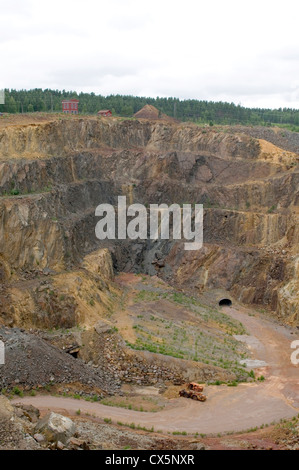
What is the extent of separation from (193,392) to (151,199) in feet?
102

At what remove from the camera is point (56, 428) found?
1978cm

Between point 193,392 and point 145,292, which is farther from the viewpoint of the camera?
point 145,292

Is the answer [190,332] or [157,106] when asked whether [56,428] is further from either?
[157,106]

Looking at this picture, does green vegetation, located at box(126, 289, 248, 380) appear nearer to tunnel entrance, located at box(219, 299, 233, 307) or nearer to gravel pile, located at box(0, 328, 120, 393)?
tunnel entrance, located at box(219, 299, 233, 307)

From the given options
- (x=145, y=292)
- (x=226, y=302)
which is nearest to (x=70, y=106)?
(x=145, y=292)

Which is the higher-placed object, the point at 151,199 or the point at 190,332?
the point at 151,199

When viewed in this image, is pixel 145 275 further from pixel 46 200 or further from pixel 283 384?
pixel 283 384

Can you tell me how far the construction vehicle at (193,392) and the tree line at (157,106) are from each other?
201 feet

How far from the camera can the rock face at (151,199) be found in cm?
4159

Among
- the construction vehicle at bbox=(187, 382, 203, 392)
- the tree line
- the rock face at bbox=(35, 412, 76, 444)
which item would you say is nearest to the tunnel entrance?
the construction vehicle at bbox=(187, 382, 203, 392)

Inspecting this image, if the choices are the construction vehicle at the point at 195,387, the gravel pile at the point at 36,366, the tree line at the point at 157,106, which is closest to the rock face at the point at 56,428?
the gravel pile at the point at 36,366

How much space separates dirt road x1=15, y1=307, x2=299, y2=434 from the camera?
86.8 ft

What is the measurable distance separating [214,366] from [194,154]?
33518 millimetres
